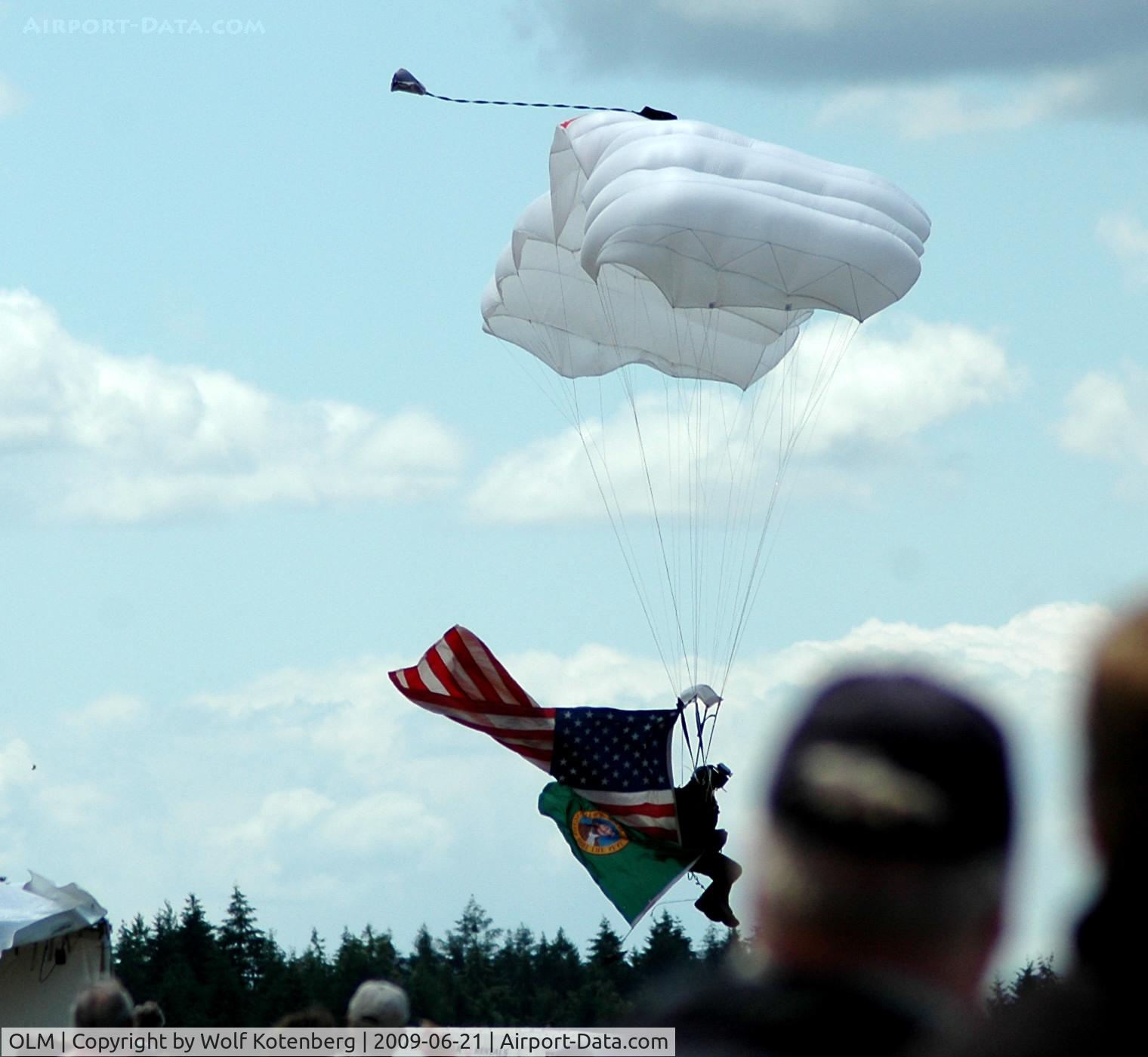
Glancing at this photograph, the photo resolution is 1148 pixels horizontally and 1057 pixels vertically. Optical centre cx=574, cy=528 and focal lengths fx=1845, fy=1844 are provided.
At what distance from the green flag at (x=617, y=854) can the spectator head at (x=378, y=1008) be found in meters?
6.30

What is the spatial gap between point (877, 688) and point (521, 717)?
12.0 m

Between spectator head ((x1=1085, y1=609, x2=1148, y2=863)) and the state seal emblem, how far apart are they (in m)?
11.8

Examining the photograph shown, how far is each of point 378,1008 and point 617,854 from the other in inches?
279

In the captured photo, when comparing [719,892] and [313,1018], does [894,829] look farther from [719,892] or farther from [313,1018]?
[719,892]

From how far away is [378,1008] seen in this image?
249 inches

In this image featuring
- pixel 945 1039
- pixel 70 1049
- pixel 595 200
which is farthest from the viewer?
pixel 595 200

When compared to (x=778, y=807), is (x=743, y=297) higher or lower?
higher

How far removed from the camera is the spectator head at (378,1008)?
6.30m

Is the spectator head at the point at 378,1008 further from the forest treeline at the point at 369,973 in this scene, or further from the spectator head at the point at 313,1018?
the forest treeline at the point at 369,973

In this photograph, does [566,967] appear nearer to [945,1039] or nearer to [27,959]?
[27,959]

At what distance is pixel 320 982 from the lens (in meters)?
41.1

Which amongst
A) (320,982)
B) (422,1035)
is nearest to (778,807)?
(422,1035)

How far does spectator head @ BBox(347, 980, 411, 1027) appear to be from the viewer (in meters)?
6.30

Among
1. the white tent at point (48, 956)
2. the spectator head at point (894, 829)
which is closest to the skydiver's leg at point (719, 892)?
the white tent at point (48, 956)
